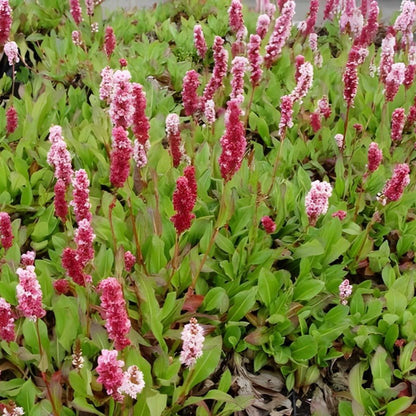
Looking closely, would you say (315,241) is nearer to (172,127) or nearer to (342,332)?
(342,332)

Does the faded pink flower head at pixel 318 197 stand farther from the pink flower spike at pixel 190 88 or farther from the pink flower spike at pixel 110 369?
the pink flower spike at pixel 110 369

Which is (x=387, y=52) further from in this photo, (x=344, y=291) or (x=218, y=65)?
(x=344, y=291)

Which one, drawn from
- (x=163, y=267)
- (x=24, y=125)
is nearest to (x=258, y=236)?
(x=163, y=267)

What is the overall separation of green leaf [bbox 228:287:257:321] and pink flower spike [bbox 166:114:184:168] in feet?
3.22

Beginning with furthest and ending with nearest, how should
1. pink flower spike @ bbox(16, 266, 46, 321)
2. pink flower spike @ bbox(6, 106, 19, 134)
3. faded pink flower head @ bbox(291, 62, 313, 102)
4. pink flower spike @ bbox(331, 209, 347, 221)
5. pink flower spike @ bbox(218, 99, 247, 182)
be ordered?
1. pink flower spike @ bbox(6, 106, 19, 134)
2. faded pink flower head @ bbox(291, 62, 313, 102)
3. pink flower spike @ bbox(331, 209, 347, 221)
4. pink flower spike @ bbox(218, 99, 247, 182)
5. pink flower spike @ bbox(16, 266, 46, 321)

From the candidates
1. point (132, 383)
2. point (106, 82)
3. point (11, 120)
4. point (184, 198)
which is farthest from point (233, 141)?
point (11, 120)

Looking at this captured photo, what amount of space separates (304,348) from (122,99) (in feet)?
4.64

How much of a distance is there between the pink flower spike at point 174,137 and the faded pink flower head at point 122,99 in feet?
1.81

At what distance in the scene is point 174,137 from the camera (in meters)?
3.26

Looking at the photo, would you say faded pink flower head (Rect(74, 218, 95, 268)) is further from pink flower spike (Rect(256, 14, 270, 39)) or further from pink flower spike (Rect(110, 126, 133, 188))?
pink flower spike (Rect(256, 14, 270, 39))

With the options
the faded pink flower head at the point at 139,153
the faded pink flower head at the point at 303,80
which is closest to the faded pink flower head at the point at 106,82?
the faded pink flower head at the point at 139,153

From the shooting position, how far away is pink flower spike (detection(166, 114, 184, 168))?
3.19 meters

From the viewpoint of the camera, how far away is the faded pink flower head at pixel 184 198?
222 cm

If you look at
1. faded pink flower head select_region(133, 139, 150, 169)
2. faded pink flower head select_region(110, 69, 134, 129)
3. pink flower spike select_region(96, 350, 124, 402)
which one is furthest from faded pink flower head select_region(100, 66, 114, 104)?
pink flower spike select_region(96, 350, 124, 402)
